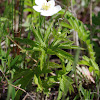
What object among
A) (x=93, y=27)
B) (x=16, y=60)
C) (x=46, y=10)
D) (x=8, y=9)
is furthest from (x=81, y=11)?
(x=16, y=60)

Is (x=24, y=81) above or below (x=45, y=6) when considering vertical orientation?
below

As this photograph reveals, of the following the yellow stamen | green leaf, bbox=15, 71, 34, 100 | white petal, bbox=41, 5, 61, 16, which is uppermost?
the yellow stamen

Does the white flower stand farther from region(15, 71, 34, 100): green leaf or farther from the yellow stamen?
region(15, 71, 34, 100): green leaf

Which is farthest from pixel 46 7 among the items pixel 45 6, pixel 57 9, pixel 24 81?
pixel 24 81

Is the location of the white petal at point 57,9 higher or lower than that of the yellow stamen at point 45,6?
lower

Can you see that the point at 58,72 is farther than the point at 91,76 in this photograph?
No

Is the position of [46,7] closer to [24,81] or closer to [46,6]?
[46,6]

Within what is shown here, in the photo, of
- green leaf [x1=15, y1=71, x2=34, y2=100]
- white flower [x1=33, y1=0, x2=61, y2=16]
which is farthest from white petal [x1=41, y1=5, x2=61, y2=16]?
green leaf [x1=15, y1=71, x2=34, y2=100]

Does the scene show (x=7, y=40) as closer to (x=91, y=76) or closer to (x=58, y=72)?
(x=58, y=72)

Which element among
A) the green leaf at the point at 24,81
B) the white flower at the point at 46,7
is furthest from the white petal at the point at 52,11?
the green leaf at the point at 24,81

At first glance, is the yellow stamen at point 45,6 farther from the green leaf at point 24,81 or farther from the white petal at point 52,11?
the green leaf at point 24,81

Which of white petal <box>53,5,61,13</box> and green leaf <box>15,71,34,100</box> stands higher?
white petal <box>53,5,61,13</box>
